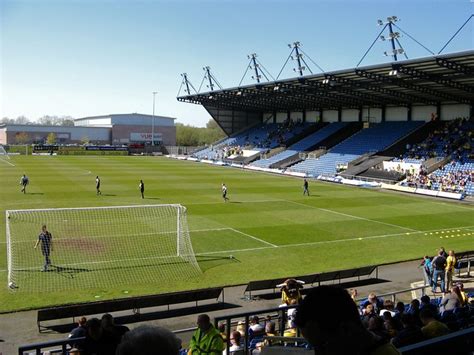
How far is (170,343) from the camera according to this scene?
8.29 ft

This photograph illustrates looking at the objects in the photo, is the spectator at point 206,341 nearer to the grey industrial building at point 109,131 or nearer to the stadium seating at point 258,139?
the stadium seating at point 258,139

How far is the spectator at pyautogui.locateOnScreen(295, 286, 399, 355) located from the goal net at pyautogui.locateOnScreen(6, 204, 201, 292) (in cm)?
1661

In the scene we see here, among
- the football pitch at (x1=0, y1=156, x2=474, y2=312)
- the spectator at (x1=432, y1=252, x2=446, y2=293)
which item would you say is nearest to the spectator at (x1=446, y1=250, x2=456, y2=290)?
the spectator at (x1=432, y1=252, x2=446, y2=293)

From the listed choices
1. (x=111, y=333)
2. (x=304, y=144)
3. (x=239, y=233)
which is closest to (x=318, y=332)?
(x=111, y=333)

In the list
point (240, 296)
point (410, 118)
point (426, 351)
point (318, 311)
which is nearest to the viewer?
point (318, 311)

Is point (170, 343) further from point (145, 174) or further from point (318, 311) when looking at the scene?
point (145, 174)

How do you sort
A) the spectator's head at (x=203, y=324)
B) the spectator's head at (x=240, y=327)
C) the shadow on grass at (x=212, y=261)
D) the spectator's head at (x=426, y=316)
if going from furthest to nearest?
1. the shadow on grass at (x=212, y=261)
2. the spectator's head at (x=240, y=327)
3. the spectator's head at (x=203, y=324)
4. the spectator's head at (x=426, y=316)

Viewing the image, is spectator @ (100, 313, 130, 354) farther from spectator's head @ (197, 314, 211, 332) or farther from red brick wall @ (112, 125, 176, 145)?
red brick wall @ (112, 125, 176, 145)

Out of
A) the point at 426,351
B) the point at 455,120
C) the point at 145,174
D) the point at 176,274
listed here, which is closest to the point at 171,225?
the point at 176,274

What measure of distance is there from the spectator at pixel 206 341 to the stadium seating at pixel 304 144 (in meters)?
65.3

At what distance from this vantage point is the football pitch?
18906 millimetres

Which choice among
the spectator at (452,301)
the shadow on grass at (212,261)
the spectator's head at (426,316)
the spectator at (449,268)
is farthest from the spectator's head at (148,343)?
the shadow on grass at (212,261)

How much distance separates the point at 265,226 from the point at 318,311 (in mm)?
27249

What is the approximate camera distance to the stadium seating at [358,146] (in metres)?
63.0
